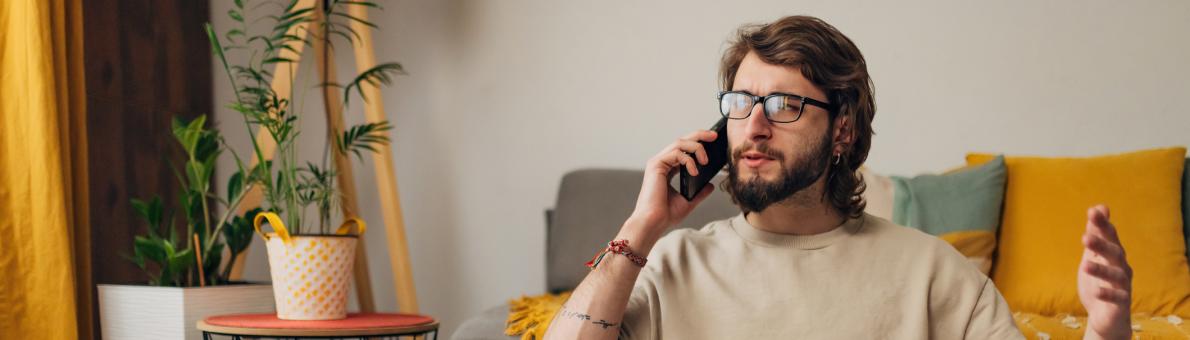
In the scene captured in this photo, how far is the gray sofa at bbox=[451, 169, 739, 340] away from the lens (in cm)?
282

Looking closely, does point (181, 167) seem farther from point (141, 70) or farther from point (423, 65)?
point (423, 65)

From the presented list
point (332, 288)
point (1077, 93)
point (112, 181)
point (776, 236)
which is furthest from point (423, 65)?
point (776, 236)

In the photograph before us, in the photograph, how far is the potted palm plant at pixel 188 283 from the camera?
2367mm

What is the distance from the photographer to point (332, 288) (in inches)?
89.0

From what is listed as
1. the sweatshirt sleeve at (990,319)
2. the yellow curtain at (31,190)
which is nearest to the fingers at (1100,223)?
the sweatshirt sleeve at (990,319)

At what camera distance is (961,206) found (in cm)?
246

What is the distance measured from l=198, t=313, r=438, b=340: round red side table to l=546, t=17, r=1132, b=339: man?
2.72 ft

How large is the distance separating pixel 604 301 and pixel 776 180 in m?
0.28

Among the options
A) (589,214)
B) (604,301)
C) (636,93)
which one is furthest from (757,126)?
(636,93)

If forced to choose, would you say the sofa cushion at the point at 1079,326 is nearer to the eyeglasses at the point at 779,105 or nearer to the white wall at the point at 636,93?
the white wall at the point at 636,93

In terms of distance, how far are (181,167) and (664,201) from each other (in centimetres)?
213

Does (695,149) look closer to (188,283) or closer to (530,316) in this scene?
(530,316)

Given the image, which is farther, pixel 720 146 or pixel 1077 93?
pixel 1077 93

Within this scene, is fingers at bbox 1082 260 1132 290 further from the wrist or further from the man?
the wrist
